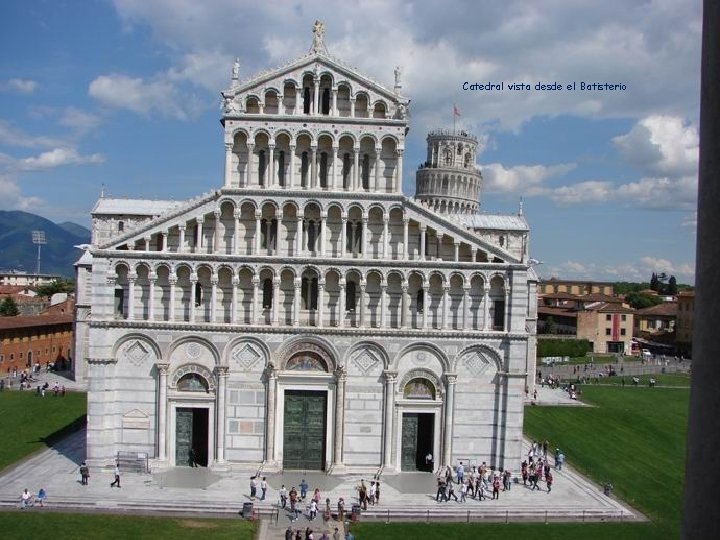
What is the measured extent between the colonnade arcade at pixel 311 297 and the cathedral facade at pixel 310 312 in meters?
0.09

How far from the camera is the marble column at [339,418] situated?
31.7 m

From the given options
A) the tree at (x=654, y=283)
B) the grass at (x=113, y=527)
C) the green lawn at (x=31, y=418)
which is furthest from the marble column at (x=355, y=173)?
the tree at (x=654, y=283)

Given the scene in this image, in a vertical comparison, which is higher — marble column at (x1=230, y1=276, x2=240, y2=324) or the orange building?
marble column at (x1=230, y1=276, x2=240, y2=324)

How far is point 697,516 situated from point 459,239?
2923 centimetres

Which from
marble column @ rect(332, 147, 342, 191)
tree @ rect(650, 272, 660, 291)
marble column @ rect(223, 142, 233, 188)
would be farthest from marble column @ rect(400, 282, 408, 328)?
tree @ rect(650, 272, 660, 291)

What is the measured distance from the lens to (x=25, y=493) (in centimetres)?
2659

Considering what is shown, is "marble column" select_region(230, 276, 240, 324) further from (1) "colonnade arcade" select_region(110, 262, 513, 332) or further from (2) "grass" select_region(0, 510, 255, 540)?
(2) "grass" select_region(0, 510, 255, 540)

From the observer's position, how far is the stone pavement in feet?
88.3

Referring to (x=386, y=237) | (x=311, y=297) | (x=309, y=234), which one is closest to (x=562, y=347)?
(x=386, y=237)

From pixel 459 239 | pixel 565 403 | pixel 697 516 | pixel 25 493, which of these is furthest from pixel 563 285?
pixel 697 516

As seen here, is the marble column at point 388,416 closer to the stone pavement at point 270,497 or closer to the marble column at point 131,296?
the stone pavement at point 270,497

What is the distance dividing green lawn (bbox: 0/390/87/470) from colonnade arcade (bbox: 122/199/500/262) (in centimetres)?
1286

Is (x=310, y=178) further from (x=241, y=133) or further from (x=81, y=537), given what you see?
(x=81, y=537)

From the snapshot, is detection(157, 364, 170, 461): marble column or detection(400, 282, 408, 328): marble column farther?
detection(400, 282, 408, 328): marble column
